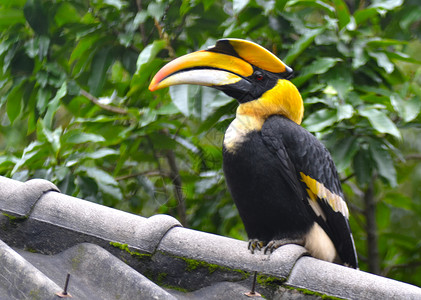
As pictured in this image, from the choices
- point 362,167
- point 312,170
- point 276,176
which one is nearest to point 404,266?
point 362,167

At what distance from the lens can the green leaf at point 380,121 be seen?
2.83m

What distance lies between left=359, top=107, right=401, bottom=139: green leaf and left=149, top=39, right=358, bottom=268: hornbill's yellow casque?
0.59m

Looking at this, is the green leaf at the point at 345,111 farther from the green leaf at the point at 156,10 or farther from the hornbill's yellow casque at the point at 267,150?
the green leaf at the point at 156,10

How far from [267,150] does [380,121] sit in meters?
0.87

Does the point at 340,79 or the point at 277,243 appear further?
the point at 340,79

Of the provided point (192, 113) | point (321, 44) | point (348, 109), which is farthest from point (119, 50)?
point (348, 109)

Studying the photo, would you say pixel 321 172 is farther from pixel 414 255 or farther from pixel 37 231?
pixel 414 255

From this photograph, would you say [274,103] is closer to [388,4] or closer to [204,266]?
[204,266]

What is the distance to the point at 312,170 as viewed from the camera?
234cm

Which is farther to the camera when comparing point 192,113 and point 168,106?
point 168,106

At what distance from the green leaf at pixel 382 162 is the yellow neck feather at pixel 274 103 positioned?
954 mm

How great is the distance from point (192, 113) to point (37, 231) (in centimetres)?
127

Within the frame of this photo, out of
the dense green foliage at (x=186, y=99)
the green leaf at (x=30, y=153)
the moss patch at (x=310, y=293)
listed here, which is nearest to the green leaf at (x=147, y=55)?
the dense green foliage at (x=186, y=99)

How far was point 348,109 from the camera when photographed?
2.92 m
